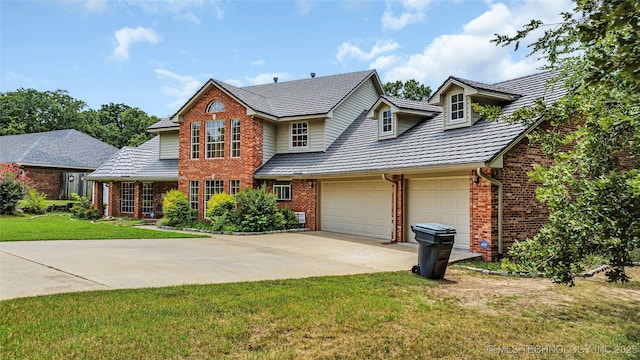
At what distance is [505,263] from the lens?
4.06 m

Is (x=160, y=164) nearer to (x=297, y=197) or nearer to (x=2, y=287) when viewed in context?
(x=297, y=197)

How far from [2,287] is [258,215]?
9927 mm

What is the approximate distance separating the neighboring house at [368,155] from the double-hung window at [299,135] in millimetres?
48

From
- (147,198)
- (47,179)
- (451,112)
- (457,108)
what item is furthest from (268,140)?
(47,179)

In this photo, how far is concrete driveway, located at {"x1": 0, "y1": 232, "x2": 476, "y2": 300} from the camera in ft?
24.0

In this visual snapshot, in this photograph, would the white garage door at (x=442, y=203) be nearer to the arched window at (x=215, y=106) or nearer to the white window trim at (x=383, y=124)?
the white window trim at (x=383, y=124)

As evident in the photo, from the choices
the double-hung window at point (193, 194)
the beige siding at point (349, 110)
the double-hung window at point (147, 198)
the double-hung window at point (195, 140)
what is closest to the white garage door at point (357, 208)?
the beige siding at point (349, 110)

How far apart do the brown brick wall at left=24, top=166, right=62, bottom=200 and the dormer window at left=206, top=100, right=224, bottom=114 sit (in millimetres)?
16849

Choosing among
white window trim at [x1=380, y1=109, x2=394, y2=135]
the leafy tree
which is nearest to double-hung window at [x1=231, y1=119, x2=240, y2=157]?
white window trim at [x1=380, y1=109, x2=394, y2=135]

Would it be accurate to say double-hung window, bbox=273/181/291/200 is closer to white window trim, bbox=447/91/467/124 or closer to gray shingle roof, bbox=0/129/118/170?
white window trim, bbox=447/91/467/124

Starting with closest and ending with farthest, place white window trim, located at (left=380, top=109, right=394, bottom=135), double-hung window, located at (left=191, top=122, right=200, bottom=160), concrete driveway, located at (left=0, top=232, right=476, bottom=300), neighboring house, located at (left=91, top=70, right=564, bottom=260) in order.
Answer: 1. concrete driveway, located at (left=0, top=232, right=476, bottom=300)
2. neighboring house, located at (left=91, top=70, right=564, bottom=260)
3. white window trim, located at (left=380, top=109, right=394, bottom=135)
4. double-hung window, located at (left=191, top=122, right=200, bottom=160)

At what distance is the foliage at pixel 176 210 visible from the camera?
1811cm

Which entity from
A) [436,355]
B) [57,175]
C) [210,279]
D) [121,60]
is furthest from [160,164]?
[436,355]

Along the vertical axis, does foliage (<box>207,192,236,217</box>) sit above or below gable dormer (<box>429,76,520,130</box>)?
below
